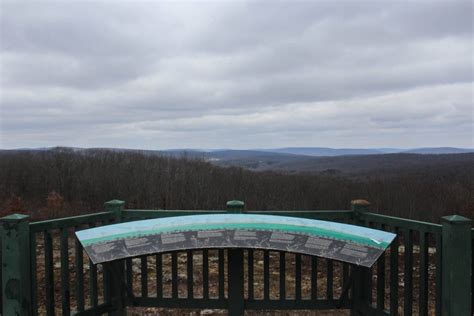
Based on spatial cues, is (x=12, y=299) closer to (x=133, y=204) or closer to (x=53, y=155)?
(x=133, y=204)

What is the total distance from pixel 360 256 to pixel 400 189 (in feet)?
114

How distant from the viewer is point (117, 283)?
15.9 ft

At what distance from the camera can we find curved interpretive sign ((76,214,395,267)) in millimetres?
3963

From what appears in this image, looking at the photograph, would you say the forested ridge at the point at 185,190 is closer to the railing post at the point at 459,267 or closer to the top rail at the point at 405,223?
the top rail at the point at 405,223

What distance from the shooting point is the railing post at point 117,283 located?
484 cm

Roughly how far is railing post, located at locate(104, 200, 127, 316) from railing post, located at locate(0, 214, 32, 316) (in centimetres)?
93

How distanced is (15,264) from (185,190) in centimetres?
3121

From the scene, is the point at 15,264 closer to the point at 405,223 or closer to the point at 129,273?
the point at 129,273

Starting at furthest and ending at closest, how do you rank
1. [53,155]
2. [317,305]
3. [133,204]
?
[53,155], [133,204], [317,305]

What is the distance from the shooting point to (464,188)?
35.9 m

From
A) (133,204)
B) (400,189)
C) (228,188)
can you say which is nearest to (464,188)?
(400,189)

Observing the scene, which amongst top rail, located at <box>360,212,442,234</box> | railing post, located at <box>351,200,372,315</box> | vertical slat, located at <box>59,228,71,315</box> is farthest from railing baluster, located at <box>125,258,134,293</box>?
top rail, located at <box>360,212,442,234</box>

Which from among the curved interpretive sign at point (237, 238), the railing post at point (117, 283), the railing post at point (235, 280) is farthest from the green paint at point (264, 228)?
the railing post at point (117, 283)

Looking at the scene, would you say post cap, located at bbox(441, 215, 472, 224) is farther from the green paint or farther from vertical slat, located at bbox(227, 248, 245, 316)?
vertical slat, located at bbox(227, 248, 245, 316)
